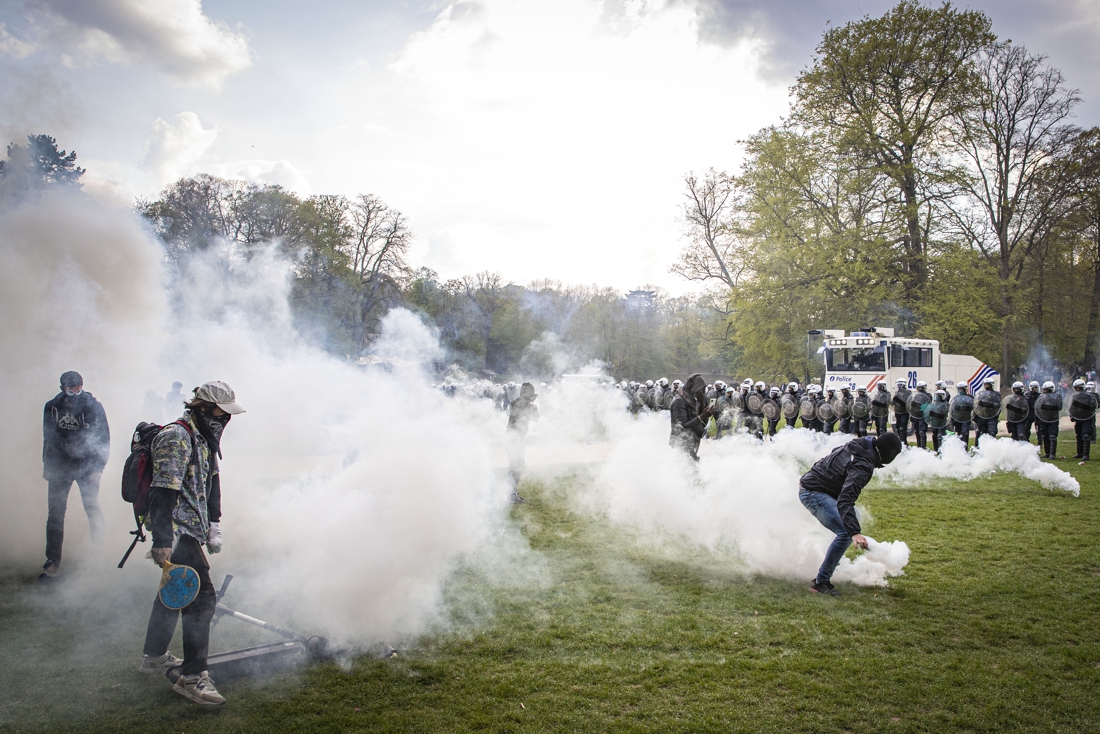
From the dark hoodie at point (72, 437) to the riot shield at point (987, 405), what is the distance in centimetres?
1773

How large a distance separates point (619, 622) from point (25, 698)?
14.4 ft

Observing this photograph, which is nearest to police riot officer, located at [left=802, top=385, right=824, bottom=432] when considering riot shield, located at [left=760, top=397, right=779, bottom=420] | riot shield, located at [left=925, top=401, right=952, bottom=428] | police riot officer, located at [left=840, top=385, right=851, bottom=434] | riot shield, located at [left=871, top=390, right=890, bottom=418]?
police riot officer, located at [left=840, top=385, right=851, bottom=434]

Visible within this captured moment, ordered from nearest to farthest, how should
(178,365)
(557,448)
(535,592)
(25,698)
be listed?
(25,698)
(535,592)
(178,365)
(557,448)

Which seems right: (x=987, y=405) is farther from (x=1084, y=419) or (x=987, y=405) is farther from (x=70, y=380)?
(x=70, y=380)

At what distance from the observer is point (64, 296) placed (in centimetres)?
913

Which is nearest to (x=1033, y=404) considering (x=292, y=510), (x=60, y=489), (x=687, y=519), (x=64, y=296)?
(x=687, y=519)

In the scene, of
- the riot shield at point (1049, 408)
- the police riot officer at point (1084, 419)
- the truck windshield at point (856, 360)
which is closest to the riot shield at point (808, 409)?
the truck windshield at point (856, 360)

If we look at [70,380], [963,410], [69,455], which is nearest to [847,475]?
[69,455]

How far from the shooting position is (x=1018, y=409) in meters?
14.6

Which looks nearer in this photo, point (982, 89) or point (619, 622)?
point (619, 622)

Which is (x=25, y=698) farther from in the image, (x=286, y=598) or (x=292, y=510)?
(x=292, y=510)

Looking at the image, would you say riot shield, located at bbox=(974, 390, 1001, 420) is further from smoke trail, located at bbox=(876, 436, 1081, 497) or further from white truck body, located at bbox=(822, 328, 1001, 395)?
white truck body, located at bbox=(822, 328, 1001, 395)

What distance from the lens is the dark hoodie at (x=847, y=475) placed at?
5965mm

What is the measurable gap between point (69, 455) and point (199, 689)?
3.83 meters
